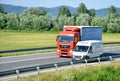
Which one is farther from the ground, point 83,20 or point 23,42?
point 23,42

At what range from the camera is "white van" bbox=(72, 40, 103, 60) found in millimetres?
30938

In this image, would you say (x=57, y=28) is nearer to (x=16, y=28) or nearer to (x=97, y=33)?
(x=16, y=28)

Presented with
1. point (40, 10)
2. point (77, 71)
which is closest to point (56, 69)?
point (77, 71)

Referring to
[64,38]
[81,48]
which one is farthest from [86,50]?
[64,38]

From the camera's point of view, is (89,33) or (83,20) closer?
(89,33)

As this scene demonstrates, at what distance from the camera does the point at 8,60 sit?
33094mm

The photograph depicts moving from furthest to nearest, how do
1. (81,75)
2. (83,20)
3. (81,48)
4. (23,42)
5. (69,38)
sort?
(83,20) < (23,42) < (69,38) < (81,48) < (81,75)

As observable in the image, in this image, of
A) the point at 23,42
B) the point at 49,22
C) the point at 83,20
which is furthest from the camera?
the point at 83,20

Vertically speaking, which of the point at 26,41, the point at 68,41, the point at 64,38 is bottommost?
the point at 26,41

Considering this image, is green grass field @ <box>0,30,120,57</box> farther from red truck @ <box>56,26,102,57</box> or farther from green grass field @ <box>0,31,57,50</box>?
red truck @ <box>56,26,102,57</box>

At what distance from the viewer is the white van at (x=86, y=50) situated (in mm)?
30938

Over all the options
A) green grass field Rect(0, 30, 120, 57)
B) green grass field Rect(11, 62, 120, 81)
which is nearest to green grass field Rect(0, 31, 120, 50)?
green grass field Rect(0, 30, 120, 57)

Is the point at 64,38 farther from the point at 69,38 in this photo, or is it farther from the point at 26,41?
the point at 26,41

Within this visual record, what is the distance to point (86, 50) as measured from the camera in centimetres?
3122
